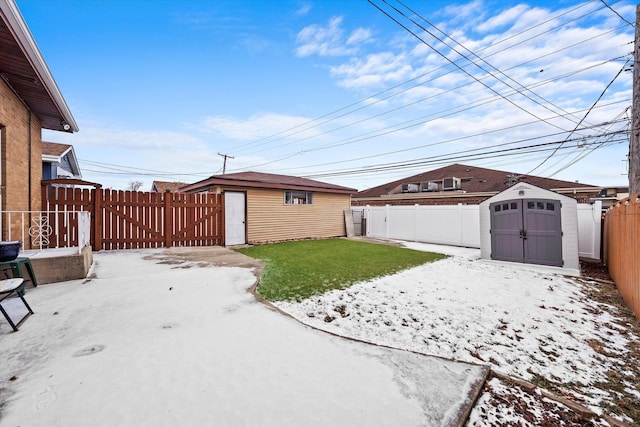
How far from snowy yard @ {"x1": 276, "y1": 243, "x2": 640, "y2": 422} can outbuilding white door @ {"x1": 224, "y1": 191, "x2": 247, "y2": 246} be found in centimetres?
688

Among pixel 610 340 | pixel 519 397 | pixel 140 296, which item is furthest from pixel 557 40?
pixel 140 296

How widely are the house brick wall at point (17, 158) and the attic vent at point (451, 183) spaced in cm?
2161

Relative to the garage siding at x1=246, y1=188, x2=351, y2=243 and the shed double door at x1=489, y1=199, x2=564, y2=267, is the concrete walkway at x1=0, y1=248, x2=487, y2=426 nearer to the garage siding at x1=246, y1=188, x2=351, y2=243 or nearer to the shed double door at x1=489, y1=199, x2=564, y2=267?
the shed double door at x1=489, y1=199, x2=564, y2=267

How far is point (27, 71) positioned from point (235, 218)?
690 centimetres

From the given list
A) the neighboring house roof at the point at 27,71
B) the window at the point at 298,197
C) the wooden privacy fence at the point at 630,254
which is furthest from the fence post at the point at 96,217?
the wooden privacy fence at the point at 630,254

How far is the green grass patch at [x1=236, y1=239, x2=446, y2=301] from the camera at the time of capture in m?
4.96

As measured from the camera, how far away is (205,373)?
227cm

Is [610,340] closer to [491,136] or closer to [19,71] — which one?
[19,71]

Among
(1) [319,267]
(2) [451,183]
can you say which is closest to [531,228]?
(1) [319,267]

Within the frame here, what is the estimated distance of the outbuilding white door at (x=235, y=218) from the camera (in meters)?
10.5

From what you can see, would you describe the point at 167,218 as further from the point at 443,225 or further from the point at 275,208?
the point at 443,225

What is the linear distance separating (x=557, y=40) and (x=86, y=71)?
16695mm

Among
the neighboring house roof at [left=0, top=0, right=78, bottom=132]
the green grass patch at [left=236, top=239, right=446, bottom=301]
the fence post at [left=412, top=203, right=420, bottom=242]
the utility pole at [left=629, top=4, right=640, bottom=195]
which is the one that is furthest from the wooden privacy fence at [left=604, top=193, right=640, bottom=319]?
the neighboring house roof at [left=0, top=0, right=78, bottom=132]

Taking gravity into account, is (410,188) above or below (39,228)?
above
